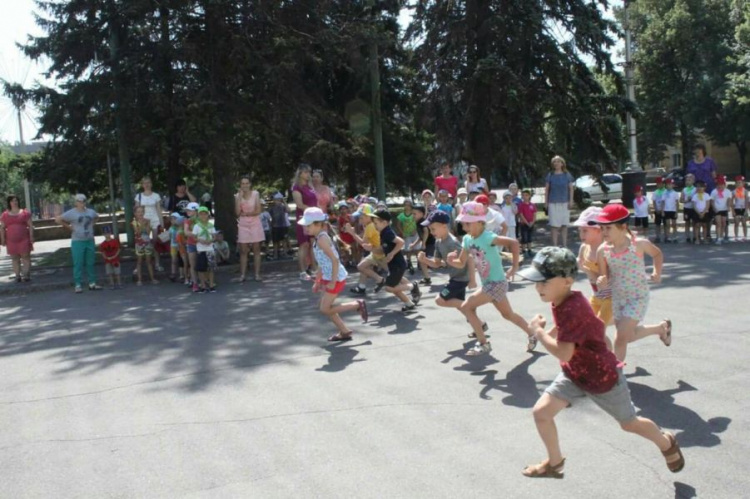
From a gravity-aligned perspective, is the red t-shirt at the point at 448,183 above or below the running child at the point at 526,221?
above

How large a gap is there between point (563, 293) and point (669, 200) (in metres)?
13.1

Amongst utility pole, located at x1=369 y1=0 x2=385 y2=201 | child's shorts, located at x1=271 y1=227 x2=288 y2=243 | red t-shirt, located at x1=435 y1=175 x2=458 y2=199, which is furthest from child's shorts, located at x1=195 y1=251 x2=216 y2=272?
utility pole, located at x1=369 y1=0 x2=385 y2=201

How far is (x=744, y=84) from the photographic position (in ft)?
114

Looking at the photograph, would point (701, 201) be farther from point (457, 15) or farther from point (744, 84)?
point (744, 84)

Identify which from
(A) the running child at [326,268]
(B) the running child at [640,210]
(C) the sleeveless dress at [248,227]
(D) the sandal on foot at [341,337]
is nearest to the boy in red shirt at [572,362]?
(A) the running child at [326,268]

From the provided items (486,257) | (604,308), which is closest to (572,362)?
(604,308)

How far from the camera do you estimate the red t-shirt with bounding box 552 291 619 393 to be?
3924 mm

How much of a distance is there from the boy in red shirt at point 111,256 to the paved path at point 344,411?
13.2ft

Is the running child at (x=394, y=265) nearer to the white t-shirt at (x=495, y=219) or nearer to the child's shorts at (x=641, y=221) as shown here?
the white t-shirt at (x=495, y=219)

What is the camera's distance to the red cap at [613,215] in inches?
216

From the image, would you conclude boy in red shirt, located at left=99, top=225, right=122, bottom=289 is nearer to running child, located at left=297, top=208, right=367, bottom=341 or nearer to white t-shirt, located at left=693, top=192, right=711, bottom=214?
running child, located at left=297, top=208, right=367, bottom=341

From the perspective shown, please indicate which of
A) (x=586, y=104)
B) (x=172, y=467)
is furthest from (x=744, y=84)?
(x=172, y=467)

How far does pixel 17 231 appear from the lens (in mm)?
13742

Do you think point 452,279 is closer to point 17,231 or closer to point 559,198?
point 559,198
